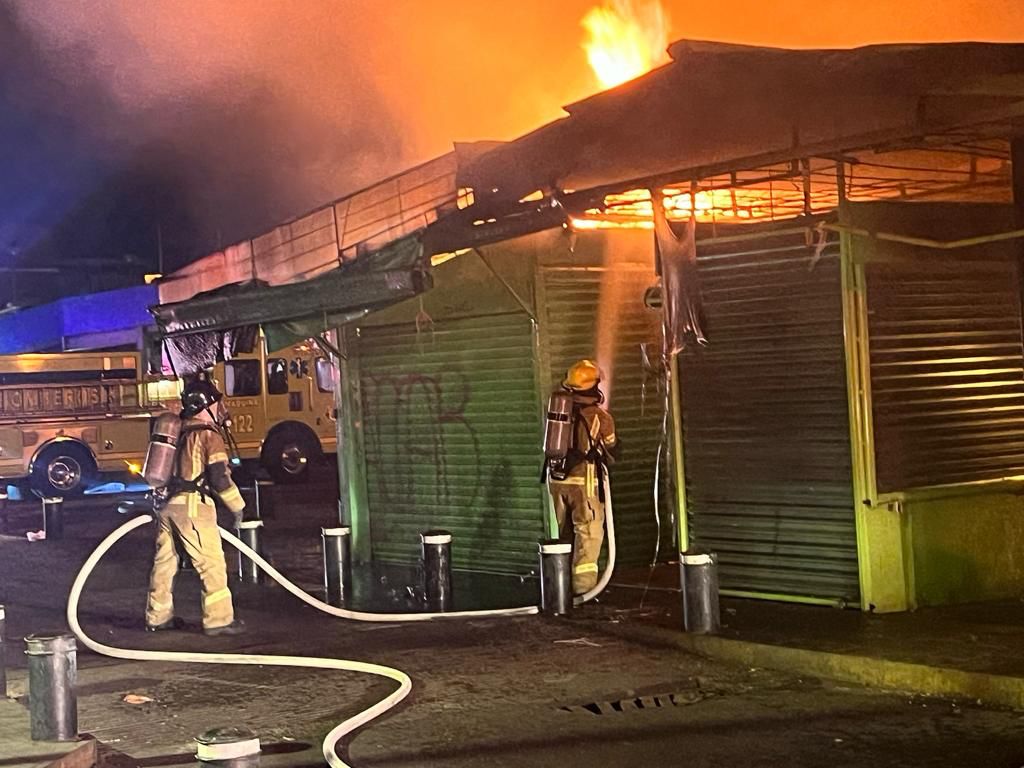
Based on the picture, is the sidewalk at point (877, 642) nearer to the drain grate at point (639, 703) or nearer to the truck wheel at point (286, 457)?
the drain grate at point (639, 703)

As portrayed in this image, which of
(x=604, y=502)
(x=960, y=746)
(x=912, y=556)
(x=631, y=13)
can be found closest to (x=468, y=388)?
(x=604, y=502)

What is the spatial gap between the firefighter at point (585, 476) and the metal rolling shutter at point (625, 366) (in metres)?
1.07

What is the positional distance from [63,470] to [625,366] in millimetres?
12350

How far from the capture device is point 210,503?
922 cm

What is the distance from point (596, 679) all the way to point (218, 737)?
122 inches

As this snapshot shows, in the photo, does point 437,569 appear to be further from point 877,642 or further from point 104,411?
point 104,411

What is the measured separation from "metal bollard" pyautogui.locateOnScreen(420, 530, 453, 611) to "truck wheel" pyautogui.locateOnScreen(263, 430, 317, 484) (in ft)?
41.3

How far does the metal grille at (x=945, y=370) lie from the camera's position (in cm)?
842

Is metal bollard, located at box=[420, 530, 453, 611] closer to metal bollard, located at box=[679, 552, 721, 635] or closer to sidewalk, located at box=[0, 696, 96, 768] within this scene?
metal bollard, located at box=[679, 552, 721, 635]

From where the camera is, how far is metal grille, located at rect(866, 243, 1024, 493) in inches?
332

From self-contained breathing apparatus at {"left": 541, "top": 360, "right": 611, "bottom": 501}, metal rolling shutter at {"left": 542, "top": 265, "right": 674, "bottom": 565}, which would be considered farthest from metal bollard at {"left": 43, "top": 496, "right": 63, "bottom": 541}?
self-contained breathing apparatus at {"left": 541, "top": 360, "right": 611, "bottom": 501}

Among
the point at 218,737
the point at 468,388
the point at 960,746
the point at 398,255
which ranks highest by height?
the point at 398,255

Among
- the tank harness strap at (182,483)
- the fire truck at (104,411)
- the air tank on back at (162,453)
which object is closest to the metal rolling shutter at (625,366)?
the tank harness strap at (182,483)

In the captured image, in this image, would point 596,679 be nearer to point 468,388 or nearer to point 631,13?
point 468,388
